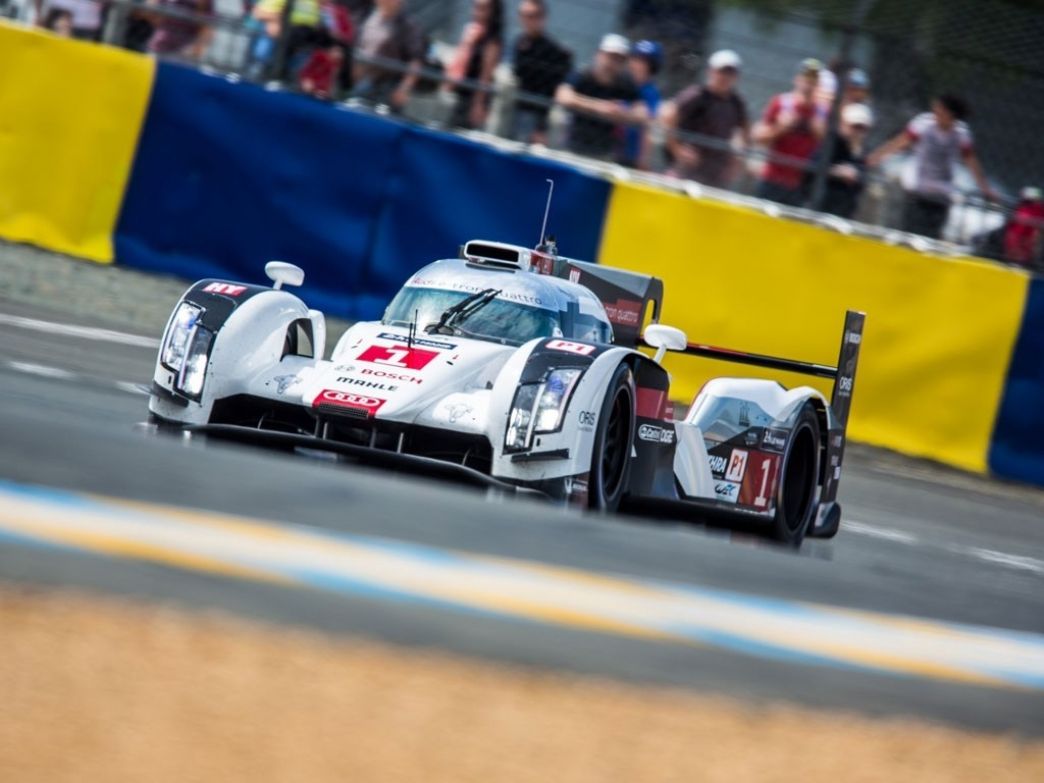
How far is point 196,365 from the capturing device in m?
7.20

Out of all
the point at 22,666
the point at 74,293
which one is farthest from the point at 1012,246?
the point at 22,666

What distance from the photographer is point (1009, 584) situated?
261 inches

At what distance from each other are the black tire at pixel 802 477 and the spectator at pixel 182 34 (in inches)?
220

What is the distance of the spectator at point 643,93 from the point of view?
11695 mm

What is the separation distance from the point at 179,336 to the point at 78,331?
2.94 meters

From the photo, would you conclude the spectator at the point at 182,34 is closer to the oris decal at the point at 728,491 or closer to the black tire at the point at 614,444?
the oris decal at the point at 728,491

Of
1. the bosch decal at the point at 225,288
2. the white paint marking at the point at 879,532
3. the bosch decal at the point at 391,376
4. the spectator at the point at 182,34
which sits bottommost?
the white paint marking at the point at 879,532

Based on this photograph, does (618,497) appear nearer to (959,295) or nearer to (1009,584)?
(1009,584)

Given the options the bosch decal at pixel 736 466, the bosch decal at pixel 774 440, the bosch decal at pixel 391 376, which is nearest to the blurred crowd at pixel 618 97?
the bosch decal at pixel 774 440

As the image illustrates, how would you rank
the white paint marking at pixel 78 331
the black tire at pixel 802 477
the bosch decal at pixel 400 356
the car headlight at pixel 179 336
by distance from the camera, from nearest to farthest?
the bosch decal at pixel 400 356, the car headlight at pixel 179 336, the black tire at pixel 802 477, the white paint marking at pixel 78 331

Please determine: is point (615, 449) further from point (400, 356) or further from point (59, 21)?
point (59, 21)

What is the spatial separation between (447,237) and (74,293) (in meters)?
2.40

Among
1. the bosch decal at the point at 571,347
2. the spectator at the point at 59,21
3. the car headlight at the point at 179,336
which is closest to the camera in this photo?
the bosch decal at the point at 571,347

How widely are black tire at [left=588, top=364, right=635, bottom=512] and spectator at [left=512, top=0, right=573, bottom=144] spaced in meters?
4.83
